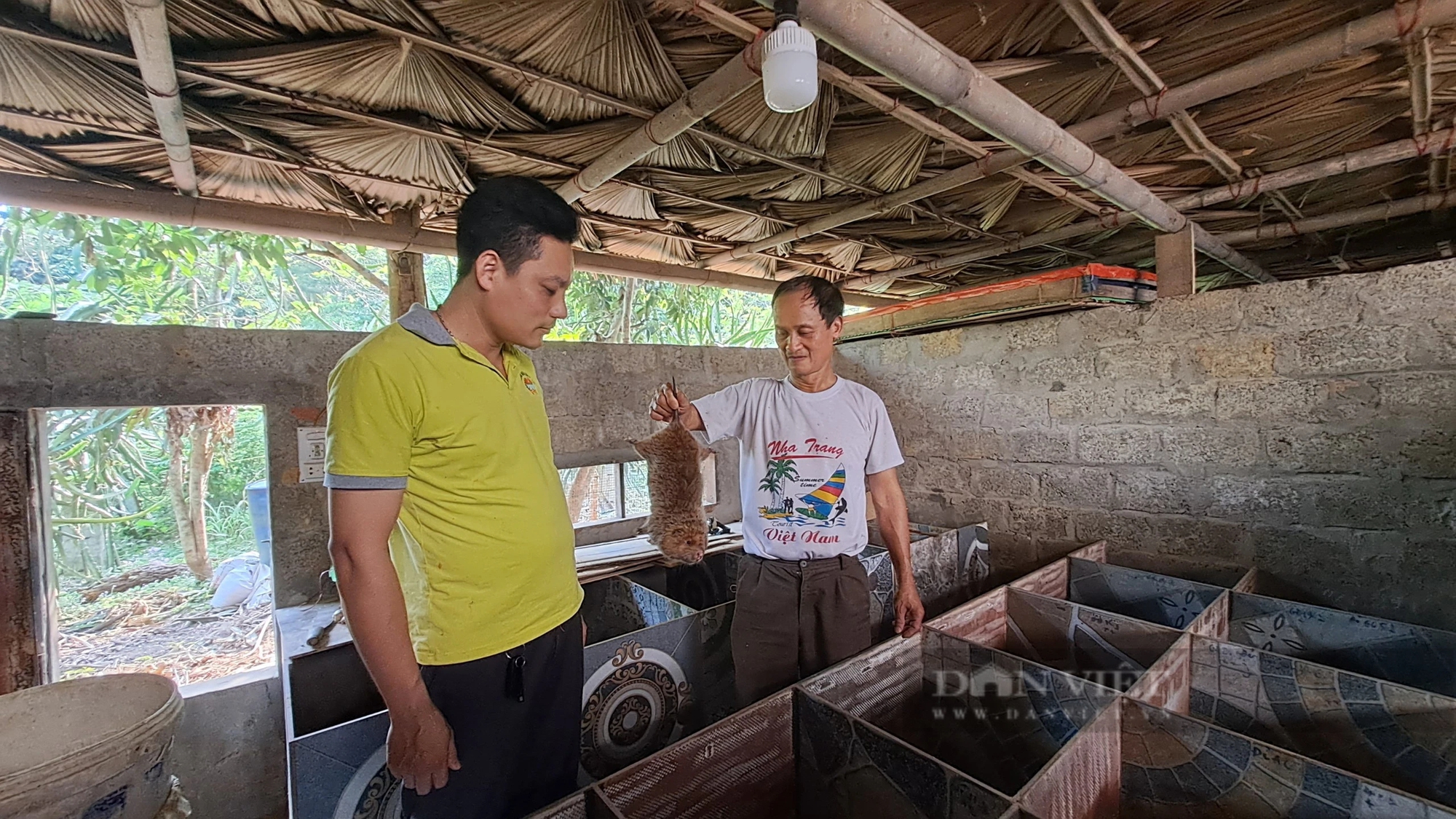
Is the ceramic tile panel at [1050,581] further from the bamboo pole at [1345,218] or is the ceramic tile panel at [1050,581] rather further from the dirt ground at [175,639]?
the dirt ground at [175,639]

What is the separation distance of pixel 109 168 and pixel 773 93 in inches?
91.2

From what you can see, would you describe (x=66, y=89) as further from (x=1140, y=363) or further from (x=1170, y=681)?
(x=1140, y=363)

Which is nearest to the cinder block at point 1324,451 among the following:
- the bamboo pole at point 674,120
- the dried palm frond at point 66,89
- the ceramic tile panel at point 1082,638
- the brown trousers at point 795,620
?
the ceramic tile panel at point 1082,638

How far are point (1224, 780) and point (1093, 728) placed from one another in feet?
0.83

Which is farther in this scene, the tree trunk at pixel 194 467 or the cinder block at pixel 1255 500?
the tree trunk at pixel 194 467

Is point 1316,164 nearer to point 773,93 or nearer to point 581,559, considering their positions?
point 773,93

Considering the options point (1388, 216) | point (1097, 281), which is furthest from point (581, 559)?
point (1388, 216)

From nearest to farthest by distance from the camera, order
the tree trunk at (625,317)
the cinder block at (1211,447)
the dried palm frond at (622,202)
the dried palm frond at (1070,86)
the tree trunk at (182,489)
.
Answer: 1. the dried palm frond at (1070,86)
2. the cinder block at (1211,447)
3. the dried palm frond at (622,202)
4. the tree trunk at (182,489)
5. the tree trunk at (625,317)

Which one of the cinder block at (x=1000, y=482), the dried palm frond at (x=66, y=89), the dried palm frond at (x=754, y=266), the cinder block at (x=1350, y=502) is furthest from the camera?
the dried palm frond at (x=754, y=266)

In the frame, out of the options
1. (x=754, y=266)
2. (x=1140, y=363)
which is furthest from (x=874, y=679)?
(x=754, y=266)

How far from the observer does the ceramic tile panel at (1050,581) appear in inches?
89.9

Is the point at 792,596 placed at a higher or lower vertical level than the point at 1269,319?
lower

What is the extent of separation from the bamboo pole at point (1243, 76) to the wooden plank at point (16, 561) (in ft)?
11.0

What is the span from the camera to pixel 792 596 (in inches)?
65.6
